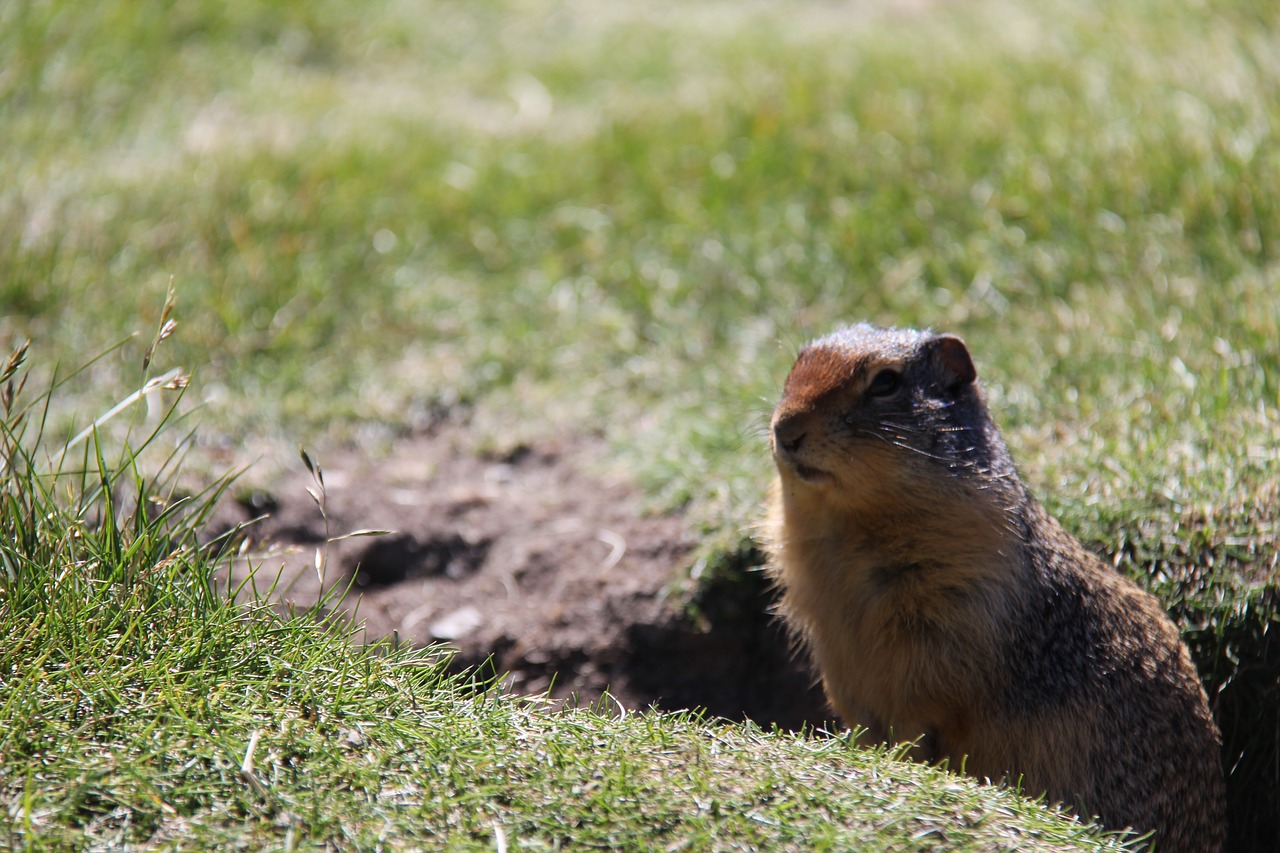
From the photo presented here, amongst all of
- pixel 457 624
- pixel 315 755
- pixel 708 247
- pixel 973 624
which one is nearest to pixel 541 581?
pixel 457 624

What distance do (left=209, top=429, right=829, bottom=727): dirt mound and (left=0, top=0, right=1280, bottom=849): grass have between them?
244mm

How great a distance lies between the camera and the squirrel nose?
3.38 metres

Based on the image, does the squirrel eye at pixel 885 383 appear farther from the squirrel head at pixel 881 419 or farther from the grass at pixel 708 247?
the grass at pixel 708 247

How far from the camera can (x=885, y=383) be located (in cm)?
350

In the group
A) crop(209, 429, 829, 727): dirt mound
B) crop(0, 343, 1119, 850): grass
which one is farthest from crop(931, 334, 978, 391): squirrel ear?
crop(0, 343, 1119, 850): grass

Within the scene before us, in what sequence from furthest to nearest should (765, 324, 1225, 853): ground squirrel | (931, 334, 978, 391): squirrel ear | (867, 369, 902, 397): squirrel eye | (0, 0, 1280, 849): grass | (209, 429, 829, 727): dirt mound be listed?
(0, 0, 1280, 849): grass
(209, 429, 829, 727): dirt mound
(931, 334, 978, 391): squirrel ear
(867, 369, 902, 397): squirrel eye
(765, 324, 1225, 853): ground squirrel

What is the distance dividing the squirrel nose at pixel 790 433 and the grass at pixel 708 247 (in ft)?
2.84

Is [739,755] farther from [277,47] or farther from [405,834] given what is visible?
[277,47]

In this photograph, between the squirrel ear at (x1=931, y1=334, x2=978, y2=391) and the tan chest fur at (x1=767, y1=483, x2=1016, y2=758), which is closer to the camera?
the tan chest fur at (x1=767, y1=483, x2=1016, y2=758)

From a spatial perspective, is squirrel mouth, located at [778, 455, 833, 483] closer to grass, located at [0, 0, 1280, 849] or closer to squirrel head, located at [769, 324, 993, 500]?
squirrel head, located at [769, 324, 993, 500]

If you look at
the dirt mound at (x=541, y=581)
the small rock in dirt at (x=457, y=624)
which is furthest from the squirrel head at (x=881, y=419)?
the small rock in dirt at (x=457, y=624)

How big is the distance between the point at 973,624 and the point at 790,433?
714 millimetres

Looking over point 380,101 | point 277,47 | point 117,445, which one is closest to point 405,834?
point 117,445

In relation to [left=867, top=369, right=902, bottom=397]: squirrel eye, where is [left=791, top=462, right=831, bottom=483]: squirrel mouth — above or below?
below
